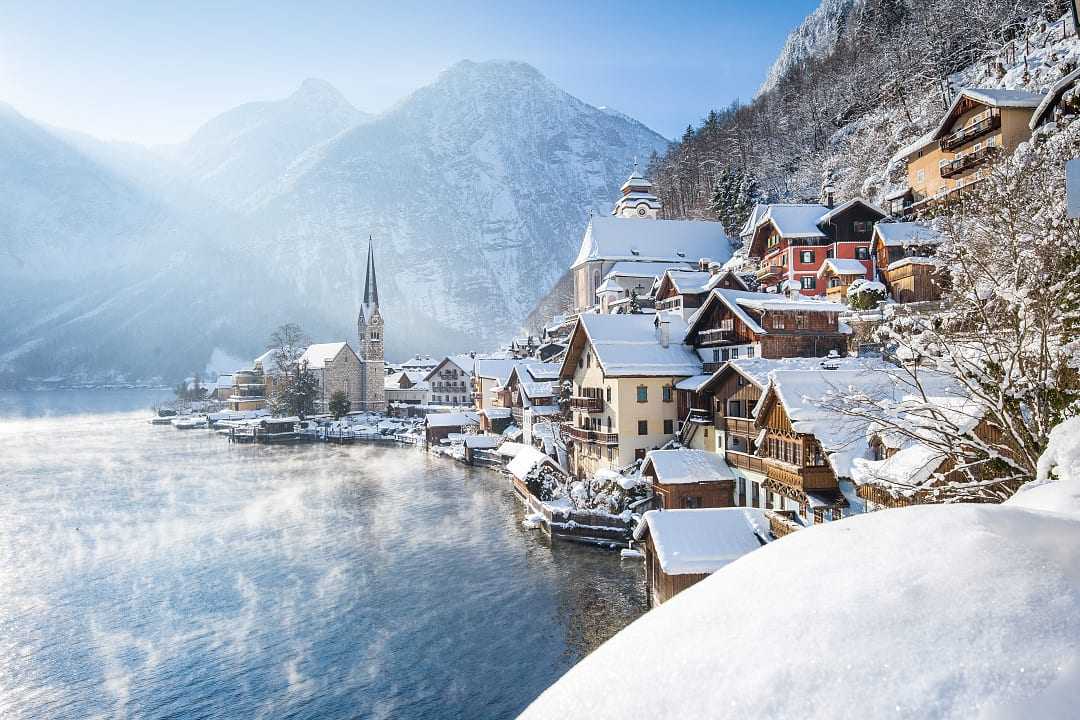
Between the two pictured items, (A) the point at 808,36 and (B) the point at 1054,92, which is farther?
(A) the point at 808,36

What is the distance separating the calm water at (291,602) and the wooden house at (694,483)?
3679 millimetres

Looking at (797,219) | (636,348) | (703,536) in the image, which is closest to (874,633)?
(703,536)

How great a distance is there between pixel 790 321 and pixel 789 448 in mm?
11678

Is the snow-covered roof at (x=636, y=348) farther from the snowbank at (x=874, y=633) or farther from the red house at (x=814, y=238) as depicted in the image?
the snowbank at (x=874, y=633)

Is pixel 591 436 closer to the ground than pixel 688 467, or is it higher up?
higher up

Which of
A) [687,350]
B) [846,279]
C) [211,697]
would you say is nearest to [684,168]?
[846,279]

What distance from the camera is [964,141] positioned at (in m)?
38.2

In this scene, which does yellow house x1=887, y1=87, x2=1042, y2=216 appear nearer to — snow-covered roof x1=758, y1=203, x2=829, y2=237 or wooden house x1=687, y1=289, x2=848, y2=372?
snow-covered roof x1=758, y1=203, x2=829, y2=237

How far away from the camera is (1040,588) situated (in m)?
2.32

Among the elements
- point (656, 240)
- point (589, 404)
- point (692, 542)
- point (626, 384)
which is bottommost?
point (692, 542)

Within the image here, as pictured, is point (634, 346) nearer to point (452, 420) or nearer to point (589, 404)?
point (589, 404)

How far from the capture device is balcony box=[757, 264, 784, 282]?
154ft

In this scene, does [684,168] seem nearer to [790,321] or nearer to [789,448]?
[790,321]

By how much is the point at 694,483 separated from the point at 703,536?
659 cm
